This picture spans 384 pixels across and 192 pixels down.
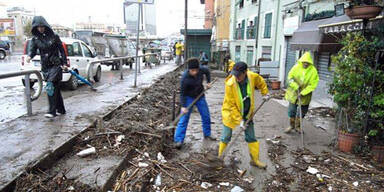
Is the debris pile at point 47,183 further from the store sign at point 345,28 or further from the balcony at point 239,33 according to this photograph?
the balcony at point 239,33

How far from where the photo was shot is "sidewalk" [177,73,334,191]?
4.21 meters

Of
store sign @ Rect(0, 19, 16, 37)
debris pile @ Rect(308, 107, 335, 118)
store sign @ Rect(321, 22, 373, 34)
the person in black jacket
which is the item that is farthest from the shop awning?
store sign @ Rect(0, 19, 16, 37)

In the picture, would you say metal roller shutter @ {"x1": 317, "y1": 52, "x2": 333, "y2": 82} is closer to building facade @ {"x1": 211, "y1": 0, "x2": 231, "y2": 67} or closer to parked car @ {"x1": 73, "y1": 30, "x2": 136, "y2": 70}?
parked car @ {"x1": 73, "y1": 30, "x2": 136, "y2": 70}

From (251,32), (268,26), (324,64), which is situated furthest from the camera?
(251,32)

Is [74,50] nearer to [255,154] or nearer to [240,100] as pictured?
[240,100]

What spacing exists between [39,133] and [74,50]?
6.14 metres

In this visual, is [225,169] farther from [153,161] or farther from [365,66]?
[365,66]

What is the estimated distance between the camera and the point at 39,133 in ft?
14.4

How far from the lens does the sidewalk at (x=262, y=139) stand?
13.8 ft

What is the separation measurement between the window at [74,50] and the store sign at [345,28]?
8259 mm

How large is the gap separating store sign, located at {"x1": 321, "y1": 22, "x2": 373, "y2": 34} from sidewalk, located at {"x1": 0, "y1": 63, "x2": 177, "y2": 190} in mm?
5645

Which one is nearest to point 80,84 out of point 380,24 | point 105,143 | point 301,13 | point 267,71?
point 105,143

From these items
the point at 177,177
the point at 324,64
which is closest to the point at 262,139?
the point at 177,177

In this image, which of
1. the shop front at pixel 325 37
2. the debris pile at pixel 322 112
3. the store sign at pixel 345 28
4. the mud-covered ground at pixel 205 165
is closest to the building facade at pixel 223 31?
the shop front at pixel 325 37
